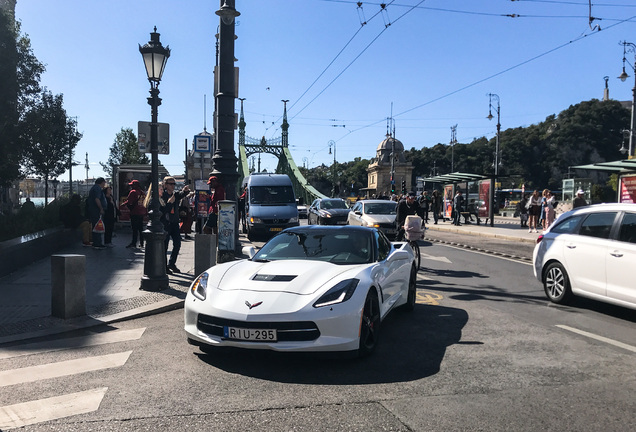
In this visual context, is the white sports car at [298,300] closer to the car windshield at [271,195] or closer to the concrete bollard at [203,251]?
the concrete bollard at [203,251]

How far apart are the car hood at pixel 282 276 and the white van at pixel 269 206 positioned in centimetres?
1285

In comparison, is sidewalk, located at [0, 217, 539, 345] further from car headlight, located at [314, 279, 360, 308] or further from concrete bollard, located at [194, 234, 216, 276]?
car headlight, located at [314, 279, 360, 308]

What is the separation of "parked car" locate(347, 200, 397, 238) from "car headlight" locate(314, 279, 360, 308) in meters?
11.9

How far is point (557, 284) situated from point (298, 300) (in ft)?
15.5

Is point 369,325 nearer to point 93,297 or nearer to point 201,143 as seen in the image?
point 93,297

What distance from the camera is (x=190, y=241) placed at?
1673cm

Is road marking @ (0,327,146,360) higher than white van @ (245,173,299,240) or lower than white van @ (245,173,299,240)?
lower

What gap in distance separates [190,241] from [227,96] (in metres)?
6.47

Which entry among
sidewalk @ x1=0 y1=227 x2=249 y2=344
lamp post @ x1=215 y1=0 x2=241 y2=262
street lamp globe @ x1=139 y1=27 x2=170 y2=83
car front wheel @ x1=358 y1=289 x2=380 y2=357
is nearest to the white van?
lamp post @ x1=215 y1=0 x2=241 y2=262

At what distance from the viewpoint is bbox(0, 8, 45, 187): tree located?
67.7ft

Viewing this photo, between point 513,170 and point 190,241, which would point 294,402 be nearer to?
point 190,241

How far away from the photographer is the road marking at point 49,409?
3.45 meters

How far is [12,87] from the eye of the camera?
20.9 m

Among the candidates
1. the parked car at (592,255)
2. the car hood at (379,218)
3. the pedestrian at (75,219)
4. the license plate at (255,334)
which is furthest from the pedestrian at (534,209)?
the license plate at (255,334)
